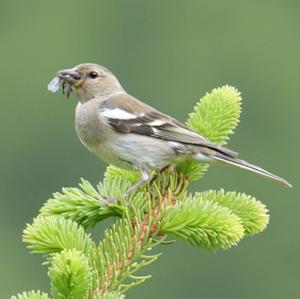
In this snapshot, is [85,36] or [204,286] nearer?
[204,286]

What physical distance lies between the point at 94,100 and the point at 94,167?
3044 centimetres

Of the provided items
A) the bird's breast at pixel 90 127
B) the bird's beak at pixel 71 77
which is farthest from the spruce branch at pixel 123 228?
the bird's beak at pixel 71 77

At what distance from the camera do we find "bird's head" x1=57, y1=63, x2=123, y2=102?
747cm

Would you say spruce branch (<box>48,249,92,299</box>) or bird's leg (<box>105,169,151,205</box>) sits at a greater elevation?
bird's leg (<box>105,169,151,205</box>)

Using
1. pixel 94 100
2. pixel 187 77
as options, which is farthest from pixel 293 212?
pixel 94 100

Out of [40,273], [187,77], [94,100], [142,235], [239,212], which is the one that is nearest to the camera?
[142,235]

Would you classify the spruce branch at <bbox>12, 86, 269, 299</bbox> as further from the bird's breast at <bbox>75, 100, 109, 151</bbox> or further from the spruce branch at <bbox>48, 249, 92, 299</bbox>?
the bird's breast at <bbox>75, 100, 109, 151</bbox>

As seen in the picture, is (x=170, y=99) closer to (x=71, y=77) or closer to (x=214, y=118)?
(x=71, y=77)

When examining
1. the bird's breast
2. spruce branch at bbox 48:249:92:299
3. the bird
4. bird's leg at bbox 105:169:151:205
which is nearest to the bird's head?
the bird

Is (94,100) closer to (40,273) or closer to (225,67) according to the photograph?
(40,273)

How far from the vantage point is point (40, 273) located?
28.6 metres

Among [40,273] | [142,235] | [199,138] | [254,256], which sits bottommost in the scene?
[142,235]

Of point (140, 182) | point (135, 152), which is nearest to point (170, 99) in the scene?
point (135, 152)

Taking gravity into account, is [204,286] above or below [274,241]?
below
